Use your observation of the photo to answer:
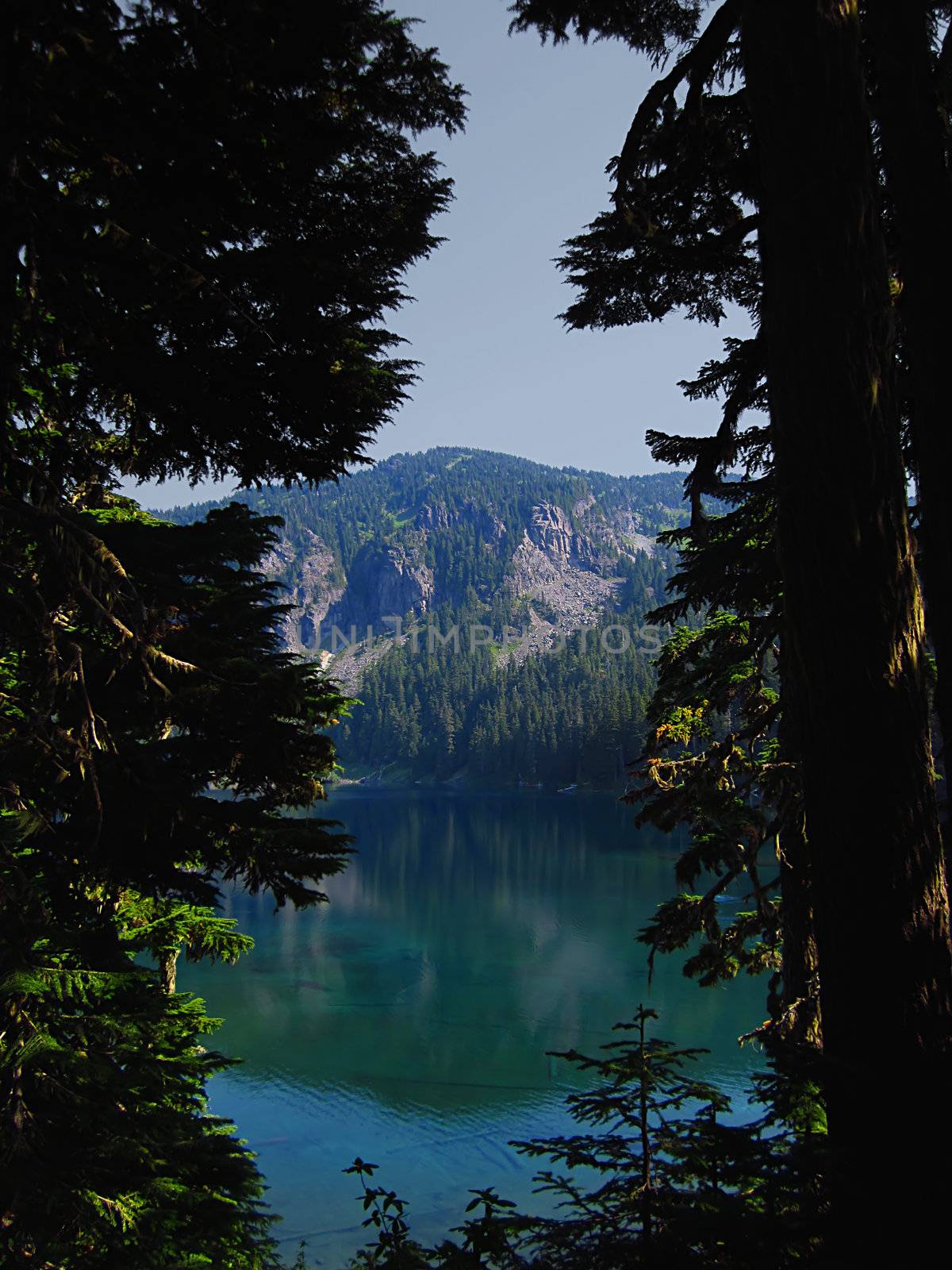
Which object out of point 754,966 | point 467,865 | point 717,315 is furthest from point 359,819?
point 717,315

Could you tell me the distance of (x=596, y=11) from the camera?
500cm

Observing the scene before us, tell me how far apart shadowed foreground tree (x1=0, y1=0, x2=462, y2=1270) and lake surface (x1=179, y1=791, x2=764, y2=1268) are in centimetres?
1456

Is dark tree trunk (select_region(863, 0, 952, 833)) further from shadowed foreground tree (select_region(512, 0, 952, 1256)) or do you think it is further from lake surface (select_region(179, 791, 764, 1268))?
lake surface (select_region(179, 791, 764, 1268))

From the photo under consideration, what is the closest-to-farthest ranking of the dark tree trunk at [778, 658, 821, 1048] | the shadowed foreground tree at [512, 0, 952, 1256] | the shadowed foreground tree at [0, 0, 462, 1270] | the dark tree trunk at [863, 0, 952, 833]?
the shadowed foreground tree at [512, 0, 952, 1256]
the shadowed foreground tree at [0, 0, 462, 1270]
the dark tree trunk at [863, 0, 952, 833]
the dark tree trunk at [778, 658, 821, 1048]

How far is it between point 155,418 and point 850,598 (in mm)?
4008

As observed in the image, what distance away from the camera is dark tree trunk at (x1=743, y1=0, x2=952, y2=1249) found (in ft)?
9.12

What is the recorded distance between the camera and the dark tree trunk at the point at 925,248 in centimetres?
410

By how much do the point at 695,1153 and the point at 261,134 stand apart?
4.89m

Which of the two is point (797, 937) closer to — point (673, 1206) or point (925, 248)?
point (673, 1206)

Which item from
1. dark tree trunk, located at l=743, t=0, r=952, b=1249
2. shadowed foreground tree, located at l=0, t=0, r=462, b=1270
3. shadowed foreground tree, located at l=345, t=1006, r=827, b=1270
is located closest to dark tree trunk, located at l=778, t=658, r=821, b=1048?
shadowed foreground tree, located at l=0, t=0, r=462, b=1270

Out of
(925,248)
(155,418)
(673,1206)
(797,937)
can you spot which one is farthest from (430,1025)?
(925,248)

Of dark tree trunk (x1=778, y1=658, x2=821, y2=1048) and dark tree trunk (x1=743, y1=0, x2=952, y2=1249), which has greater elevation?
dark tree trunk (x1=743, y1=0, x2=952, y2=1249)

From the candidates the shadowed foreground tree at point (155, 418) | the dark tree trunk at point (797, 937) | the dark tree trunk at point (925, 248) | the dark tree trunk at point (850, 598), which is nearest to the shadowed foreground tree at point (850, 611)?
the dark tree trunk at point (850, 598)

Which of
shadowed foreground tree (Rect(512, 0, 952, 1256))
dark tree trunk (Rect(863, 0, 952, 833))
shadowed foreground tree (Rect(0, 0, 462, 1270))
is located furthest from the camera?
dark tree trunk (Rect(863, 0, 952, 833))
